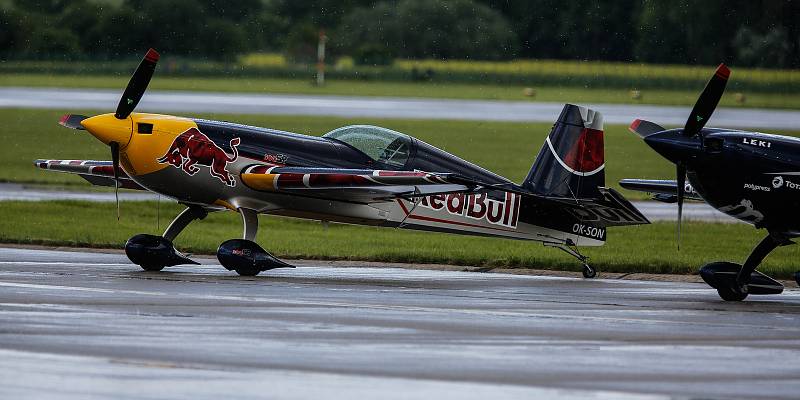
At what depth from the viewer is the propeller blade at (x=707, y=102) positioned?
645 inches

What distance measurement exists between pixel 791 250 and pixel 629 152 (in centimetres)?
2322

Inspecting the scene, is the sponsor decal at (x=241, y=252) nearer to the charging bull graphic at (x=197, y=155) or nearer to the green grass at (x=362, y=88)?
the charging bull graphic at (x=197, y=155)

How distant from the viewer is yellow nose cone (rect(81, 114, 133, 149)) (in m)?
18.9

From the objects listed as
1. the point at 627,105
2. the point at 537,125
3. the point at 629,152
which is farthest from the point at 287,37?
the point at 629,152

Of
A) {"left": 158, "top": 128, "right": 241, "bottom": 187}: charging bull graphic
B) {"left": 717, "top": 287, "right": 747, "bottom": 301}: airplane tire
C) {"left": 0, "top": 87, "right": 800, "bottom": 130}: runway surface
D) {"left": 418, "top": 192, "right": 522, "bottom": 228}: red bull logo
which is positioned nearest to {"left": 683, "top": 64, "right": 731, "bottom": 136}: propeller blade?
{"left": 717, "top": 287, "right": 747, "bottom": 301}: airplane tire

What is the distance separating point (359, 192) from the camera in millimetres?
19266

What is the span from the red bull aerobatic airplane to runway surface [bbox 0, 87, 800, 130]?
1304 inches

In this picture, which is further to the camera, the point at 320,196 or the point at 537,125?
the point at 537,125

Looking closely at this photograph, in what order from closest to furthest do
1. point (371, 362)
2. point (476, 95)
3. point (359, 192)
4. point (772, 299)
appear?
point (371, 362)
point (772, 299)
point (359, 192)
point (476, 95)

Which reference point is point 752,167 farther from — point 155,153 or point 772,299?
point 155,153

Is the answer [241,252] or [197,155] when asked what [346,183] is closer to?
[241,252]

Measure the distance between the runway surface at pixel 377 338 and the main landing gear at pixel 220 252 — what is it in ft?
0.81

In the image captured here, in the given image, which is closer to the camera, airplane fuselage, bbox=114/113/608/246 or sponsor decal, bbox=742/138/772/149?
sponsor decal, bbox=742/138/772/149

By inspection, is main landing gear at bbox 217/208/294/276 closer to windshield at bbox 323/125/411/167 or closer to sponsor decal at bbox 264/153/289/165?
sponsor decal at bbox 264/153/289/165
